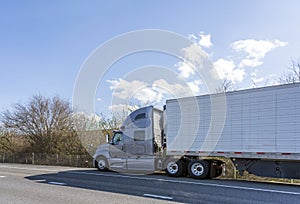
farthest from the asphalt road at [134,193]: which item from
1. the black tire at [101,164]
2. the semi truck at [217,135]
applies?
the black tire at [101,164]

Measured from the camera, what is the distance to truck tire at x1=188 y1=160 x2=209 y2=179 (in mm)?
12758

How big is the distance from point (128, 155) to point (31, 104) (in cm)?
2012

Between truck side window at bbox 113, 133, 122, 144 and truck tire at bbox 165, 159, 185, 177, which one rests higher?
truck side window at bbox 113, 133, 122, 144

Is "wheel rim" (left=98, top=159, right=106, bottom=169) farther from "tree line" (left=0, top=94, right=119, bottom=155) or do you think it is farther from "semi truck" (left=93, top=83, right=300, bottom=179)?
"tree line" (left=0, top=94, right=119, bottom=155)

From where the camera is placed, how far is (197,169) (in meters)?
13.0

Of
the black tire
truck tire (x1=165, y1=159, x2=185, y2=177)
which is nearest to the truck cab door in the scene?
the black tire

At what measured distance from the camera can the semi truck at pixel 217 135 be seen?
10.6m

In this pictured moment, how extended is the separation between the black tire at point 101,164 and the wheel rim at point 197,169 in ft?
18.3

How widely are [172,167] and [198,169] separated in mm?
1333

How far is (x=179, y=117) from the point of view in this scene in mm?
13344

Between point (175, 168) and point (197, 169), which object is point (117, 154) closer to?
point (175, 168)

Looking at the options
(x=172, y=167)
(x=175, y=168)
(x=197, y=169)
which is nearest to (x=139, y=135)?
(x=172, y=167)

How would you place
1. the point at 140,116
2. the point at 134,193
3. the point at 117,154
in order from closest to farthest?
1. the point at 134,193
2. the point at 140,116
3. the point at 117,154

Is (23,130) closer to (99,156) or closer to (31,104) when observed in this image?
(31,104)
